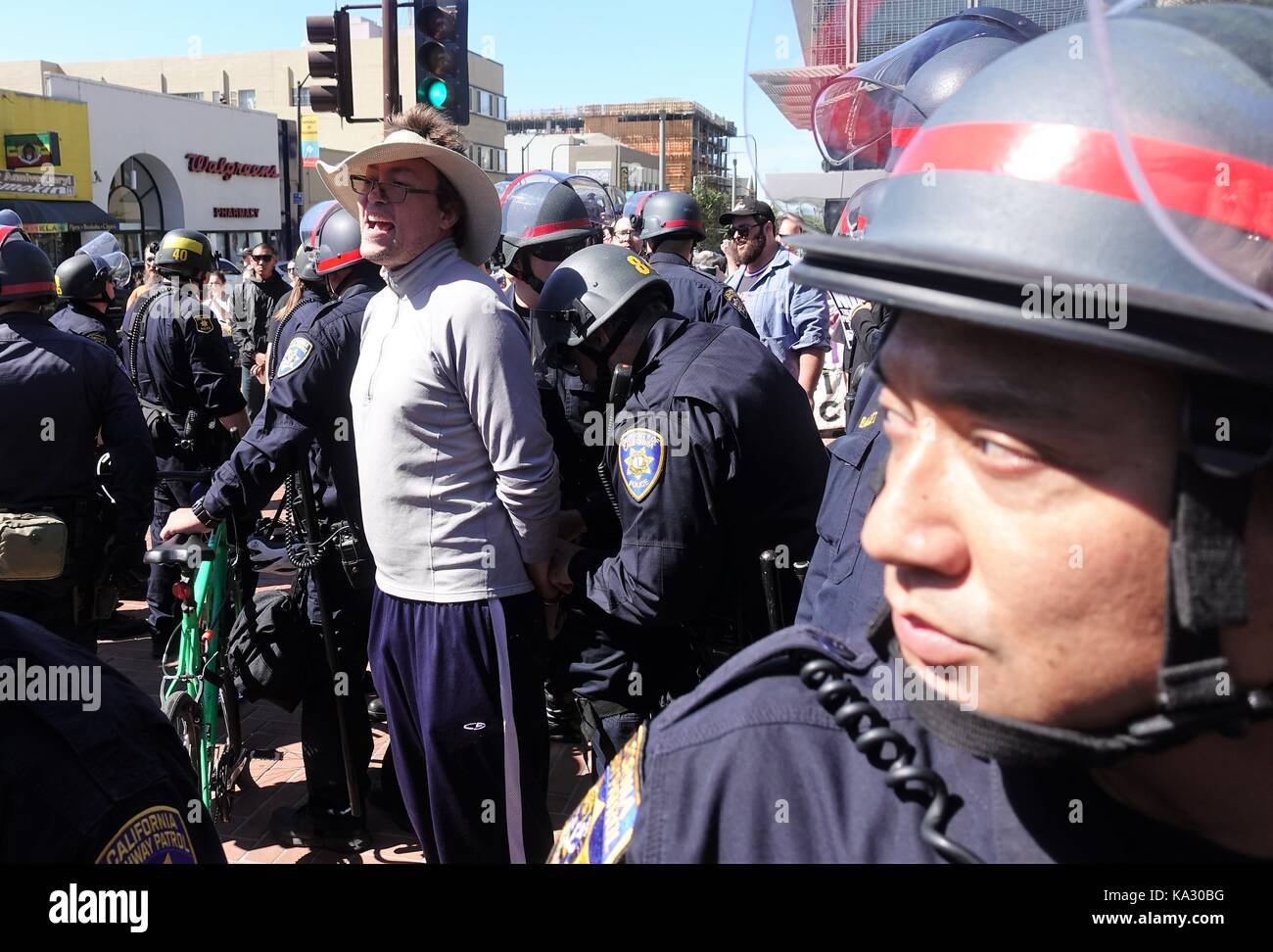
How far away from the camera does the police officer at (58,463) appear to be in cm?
410

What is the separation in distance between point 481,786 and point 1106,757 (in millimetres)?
2513

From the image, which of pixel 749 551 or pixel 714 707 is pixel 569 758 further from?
pixel 714 707

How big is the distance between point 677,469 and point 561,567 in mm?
618

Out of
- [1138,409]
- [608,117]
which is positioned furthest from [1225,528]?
[608,117]

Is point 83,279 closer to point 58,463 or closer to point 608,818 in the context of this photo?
point 58,463

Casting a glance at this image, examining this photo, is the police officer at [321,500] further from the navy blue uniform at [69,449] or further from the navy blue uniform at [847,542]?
the navy blue uniform at [847,542]

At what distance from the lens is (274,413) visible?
3.96 m

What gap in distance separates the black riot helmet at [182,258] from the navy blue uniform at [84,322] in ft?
1.91

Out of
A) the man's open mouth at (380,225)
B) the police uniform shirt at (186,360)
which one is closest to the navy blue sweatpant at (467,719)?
the man's open mouth at (380,225)

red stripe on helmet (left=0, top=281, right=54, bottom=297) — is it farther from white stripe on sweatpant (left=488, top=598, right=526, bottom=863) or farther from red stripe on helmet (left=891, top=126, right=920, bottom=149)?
red stripe on helmet (left=891, top=126, right=920, bottom=149)

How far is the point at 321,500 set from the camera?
4.09m

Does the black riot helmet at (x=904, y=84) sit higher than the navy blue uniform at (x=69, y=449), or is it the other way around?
the black riot helmet at (x=904, y=84)

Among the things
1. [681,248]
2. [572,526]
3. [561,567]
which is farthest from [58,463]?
[681,248]

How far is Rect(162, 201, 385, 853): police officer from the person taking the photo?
3.79m
